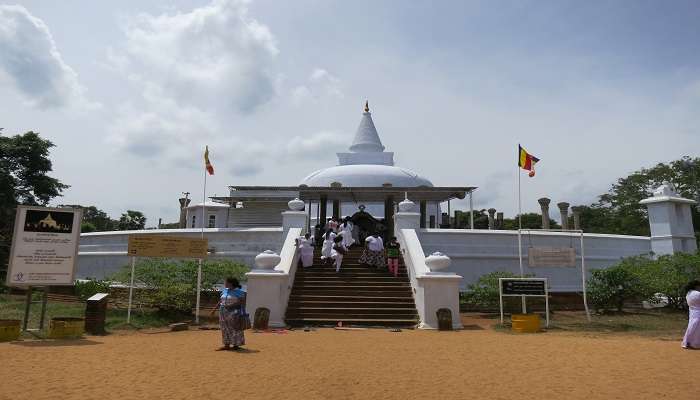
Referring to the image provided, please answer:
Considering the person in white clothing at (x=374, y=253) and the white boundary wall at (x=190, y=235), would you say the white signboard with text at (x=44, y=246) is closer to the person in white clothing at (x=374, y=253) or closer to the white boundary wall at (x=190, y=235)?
the white boundary wall at (x=190, y=235)

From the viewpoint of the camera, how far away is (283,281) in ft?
37.0

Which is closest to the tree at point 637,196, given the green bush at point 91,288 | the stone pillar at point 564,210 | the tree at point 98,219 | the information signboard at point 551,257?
the stone pillar at point 564,210

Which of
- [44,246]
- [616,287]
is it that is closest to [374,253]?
[616,287]

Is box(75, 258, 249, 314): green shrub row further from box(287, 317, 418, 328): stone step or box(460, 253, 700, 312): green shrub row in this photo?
box(460, 253, 700, 312): green shrub row

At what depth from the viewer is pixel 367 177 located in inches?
1003

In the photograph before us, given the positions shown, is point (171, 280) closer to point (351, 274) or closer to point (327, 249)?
point (327, 249)

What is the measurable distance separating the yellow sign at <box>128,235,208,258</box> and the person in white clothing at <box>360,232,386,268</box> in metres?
4.66

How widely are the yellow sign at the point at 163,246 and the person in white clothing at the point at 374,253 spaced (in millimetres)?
4657

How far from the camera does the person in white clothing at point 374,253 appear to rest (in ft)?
45.1

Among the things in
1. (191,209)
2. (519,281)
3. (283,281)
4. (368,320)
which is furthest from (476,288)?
(191,209)

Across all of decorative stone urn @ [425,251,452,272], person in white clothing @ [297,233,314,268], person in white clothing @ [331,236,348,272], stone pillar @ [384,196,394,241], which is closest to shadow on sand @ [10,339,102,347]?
person in white clothing @ [297,233,314,268]

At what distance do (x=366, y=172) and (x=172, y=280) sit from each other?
14.8 meters

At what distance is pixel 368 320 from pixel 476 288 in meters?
3.77

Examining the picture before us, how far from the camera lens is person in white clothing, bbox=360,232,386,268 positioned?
541 inches
